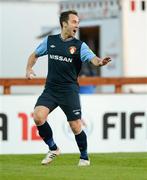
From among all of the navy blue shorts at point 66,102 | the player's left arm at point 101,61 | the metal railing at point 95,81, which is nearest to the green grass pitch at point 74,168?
the navy blue shorts at point 66,102

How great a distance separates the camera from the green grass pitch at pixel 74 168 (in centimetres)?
1209

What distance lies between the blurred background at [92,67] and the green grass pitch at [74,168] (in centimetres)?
208

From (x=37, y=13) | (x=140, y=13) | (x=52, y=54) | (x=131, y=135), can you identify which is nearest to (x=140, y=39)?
Answer: (x=140, y=13)

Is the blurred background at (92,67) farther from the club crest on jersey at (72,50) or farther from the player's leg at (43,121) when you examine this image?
the club crest on jersey at (72,50)

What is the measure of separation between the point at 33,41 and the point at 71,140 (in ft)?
40.3

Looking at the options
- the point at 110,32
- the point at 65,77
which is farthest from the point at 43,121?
the point at 110,32

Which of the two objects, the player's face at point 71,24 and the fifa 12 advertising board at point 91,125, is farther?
the fifa 12 advertising board at point 91,125

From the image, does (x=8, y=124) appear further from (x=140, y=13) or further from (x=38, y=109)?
(x=140, y=13)

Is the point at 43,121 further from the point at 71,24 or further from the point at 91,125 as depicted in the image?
the point at 91,125

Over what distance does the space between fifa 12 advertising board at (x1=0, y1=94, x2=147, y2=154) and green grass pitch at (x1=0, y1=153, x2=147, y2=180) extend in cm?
191

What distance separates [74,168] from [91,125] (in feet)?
16.6

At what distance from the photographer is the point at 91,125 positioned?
18.2 metres

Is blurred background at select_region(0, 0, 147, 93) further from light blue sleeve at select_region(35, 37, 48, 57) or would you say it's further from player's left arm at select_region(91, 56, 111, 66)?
player's left arm at select_region(91, 56, 111, 66)

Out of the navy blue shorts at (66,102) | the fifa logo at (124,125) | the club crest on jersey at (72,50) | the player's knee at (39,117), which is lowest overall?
the fifa logo at (124,125)
